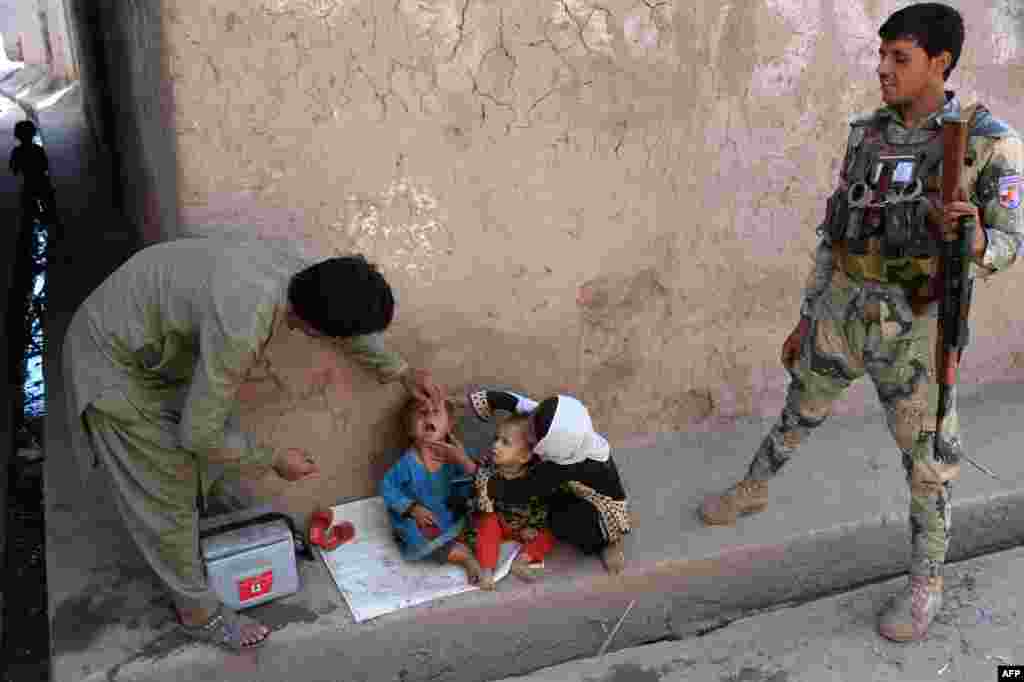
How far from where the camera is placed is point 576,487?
302 cm

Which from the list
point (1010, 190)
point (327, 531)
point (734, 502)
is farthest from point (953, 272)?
point (327, 531)

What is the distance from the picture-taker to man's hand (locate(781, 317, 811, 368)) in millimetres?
3002

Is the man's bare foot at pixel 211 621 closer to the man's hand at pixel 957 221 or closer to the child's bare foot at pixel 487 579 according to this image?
the child's bare foot at pixel 487 579

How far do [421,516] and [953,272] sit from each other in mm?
1795

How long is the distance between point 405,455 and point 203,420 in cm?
94

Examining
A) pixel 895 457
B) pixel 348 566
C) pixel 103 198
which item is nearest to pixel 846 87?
pixel 895 457

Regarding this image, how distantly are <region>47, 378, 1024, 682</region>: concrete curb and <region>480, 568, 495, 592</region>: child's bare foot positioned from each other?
3cm

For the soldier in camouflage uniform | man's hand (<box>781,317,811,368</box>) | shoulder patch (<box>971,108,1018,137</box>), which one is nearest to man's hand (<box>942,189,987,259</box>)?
the soldier in camouflage uniform

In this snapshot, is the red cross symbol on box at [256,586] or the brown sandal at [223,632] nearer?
the brown sandal at [223,632]

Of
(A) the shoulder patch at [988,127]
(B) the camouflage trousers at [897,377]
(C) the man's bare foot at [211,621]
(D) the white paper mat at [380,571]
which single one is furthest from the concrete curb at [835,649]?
(A) the shoulder patch at [988,127]

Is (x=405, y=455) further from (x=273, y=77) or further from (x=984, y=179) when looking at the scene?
(x=984, y=179)

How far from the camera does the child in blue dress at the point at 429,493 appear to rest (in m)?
3.04

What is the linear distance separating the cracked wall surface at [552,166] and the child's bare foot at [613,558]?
0.70 metres

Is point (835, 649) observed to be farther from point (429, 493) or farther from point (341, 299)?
point (341, 299)
